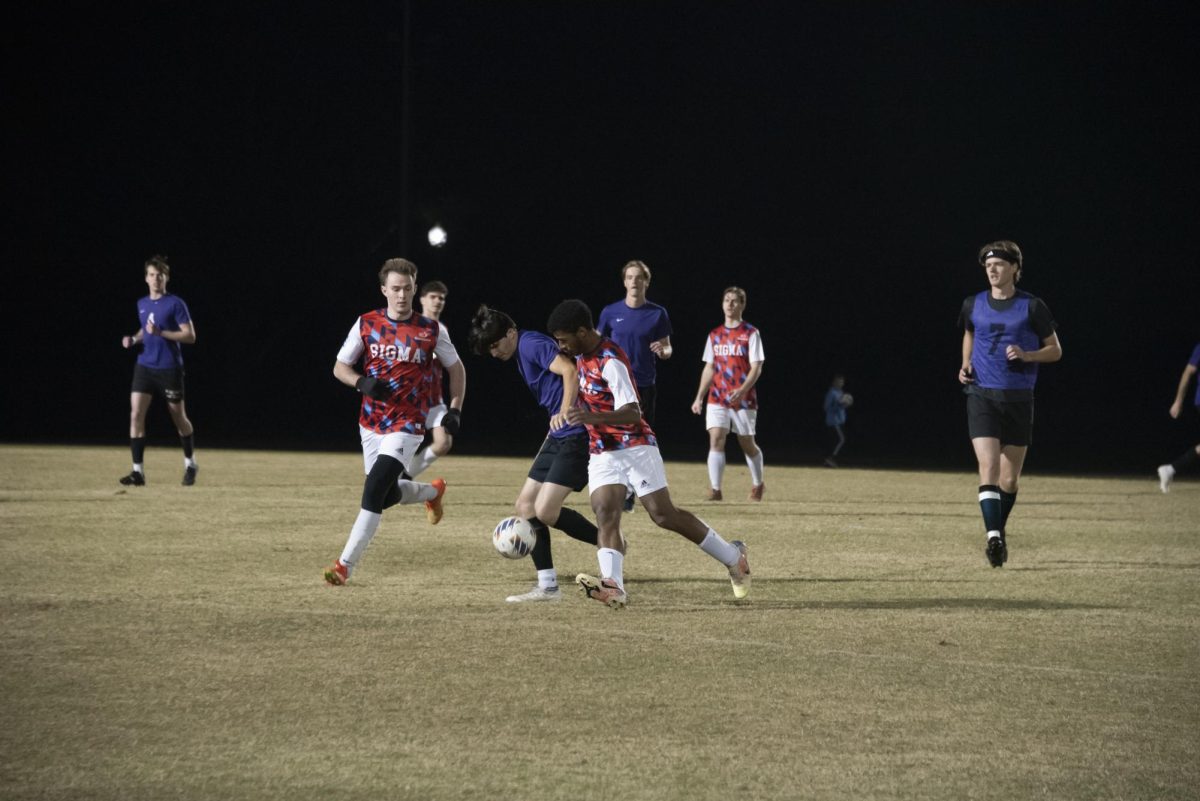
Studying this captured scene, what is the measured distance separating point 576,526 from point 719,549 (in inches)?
43.3

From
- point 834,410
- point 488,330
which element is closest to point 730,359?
point 488,330

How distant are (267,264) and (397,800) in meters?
31.3

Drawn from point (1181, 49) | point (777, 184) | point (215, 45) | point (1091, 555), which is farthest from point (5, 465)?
point (1181, 49)

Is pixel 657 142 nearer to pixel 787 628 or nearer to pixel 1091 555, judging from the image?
pixel 1091 555

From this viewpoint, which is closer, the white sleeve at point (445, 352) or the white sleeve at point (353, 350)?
the white sleeve at point (353, 350)

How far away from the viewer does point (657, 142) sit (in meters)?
34.1

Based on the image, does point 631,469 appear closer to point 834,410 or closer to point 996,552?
point 996,552

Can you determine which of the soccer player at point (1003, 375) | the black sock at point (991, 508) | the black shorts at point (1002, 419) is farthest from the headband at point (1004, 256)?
the black sock at point (991, 508)

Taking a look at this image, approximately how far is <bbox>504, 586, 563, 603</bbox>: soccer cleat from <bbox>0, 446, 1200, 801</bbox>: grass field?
0.09m

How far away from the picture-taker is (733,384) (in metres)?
16.2

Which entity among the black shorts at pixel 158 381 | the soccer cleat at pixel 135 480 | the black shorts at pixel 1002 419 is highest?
the black shorts at pixel 1002 419

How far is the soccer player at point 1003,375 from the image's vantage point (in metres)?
10.4

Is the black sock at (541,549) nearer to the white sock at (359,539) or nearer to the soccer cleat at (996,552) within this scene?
the white sock at (359,539)

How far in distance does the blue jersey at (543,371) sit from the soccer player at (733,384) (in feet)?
22.6
